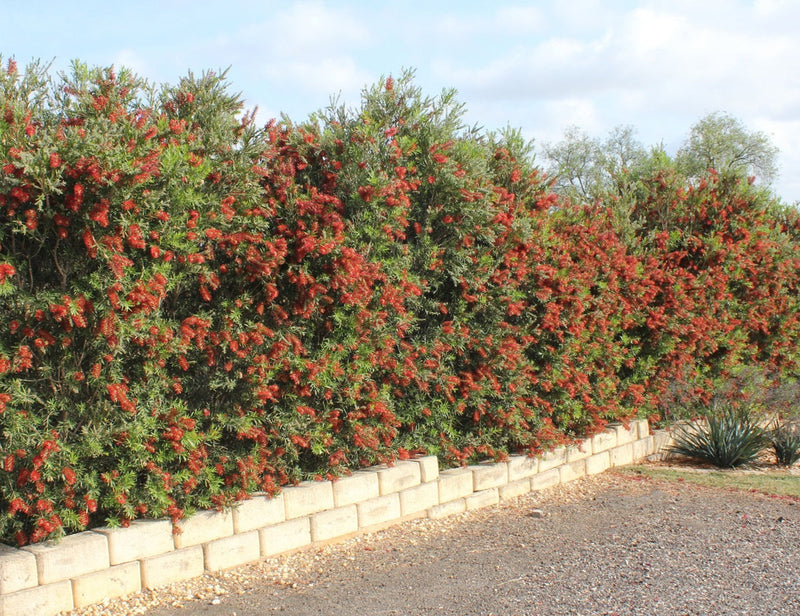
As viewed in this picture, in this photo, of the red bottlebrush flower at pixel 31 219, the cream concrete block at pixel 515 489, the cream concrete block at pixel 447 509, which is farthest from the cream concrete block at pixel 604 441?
the red bottlebrush flower at pixel 31 219

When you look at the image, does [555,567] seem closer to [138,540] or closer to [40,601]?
[138,540]

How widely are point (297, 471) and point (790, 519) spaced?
4.16 m

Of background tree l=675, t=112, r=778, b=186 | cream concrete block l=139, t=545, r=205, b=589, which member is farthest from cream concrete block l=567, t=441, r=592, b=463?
background tree l=675, t=112, r=778, b=186

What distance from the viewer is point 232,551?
555cm

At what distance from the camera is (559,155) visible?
41781mm

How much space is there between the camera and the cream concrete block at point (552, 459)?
8211mm

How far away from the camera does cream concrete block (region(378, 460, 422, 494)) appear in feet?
21.6

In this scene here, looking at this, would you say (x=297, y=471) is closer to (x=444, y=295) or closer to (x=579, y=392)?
(x=444, y=295)

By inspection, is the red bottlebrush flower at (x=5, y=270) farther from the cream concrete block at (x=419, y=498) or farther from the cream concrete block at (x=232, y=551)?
the cream concrete block at (x=419, y=498)

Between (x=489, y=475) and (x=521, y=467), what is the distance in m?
0.51

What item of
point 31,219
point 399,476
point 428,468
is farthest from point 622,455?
point 31,219

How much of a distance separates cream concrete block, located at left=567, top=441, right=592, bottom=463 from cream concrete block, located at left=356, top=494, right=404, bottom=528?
2.63 metres

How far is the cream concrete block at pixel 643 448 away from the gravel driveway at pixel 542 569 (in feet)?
7.85

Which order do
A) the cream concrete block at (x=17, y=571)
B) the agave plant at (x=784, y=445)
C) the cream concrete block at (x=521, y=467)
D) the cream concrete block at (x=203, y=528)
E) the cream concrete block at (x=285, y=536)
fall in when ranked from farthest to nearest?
the agave plant at (x=784, y=445)
the cream concrete block at (x=521, y=467)
the cream concrete block at (x=285, y=536)
the cream concrete block at (x=203, y=528)
the cream concrete block at (x=17, y=571)
